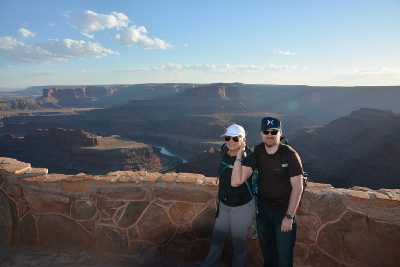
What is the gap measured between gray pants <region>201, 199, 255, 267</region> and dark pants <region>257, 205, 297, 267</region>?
12cm

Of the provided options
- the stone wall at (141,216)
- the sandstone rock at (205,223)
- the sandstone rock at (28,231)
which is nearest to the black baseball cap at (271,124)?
the stone wall at (141,216)

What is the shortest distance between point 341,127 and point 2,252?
147 feet

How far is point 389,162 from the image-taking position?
25.3 metres

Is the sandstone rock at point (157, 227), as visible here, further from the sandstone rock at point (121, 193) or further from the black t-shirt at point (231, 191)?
the black t-shirt at point (231, 191)

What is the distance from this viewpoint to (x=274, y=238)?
2.28 m

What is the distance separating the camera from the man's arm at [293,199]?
2.02m

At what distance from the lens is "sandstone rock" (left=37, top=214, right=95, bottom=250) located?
9.54 ft

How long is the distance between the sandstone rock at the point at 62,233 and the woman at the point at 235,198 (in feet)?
4.84

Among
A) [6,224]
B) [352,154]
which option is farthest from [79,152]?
[6,224]

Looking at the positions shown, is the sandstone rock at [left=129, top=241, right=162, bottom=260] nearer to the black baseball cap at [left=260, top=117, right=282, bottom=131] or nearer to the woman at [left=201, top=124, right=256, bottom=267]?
the woman at [left=201, top=124, right=256, bottom=267]

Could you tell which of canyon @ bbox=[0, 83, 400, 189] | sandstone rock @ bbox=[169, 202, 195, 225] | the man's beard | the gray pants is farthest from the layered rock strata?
the man's beard

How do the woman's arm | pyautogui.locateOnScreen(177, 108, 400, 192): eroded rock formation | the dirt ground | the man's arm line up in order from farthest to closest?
pyautogui.locateOnScreen(177, 108, 400, 192): eroded rock formation
the dirt ground
the woman's arm
the man's arm

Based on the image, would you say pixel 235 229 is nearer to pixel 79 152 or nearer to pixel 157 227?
pixel 157 227

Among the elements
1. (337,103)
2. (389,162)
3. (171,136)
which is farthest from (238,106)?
(389,162)
